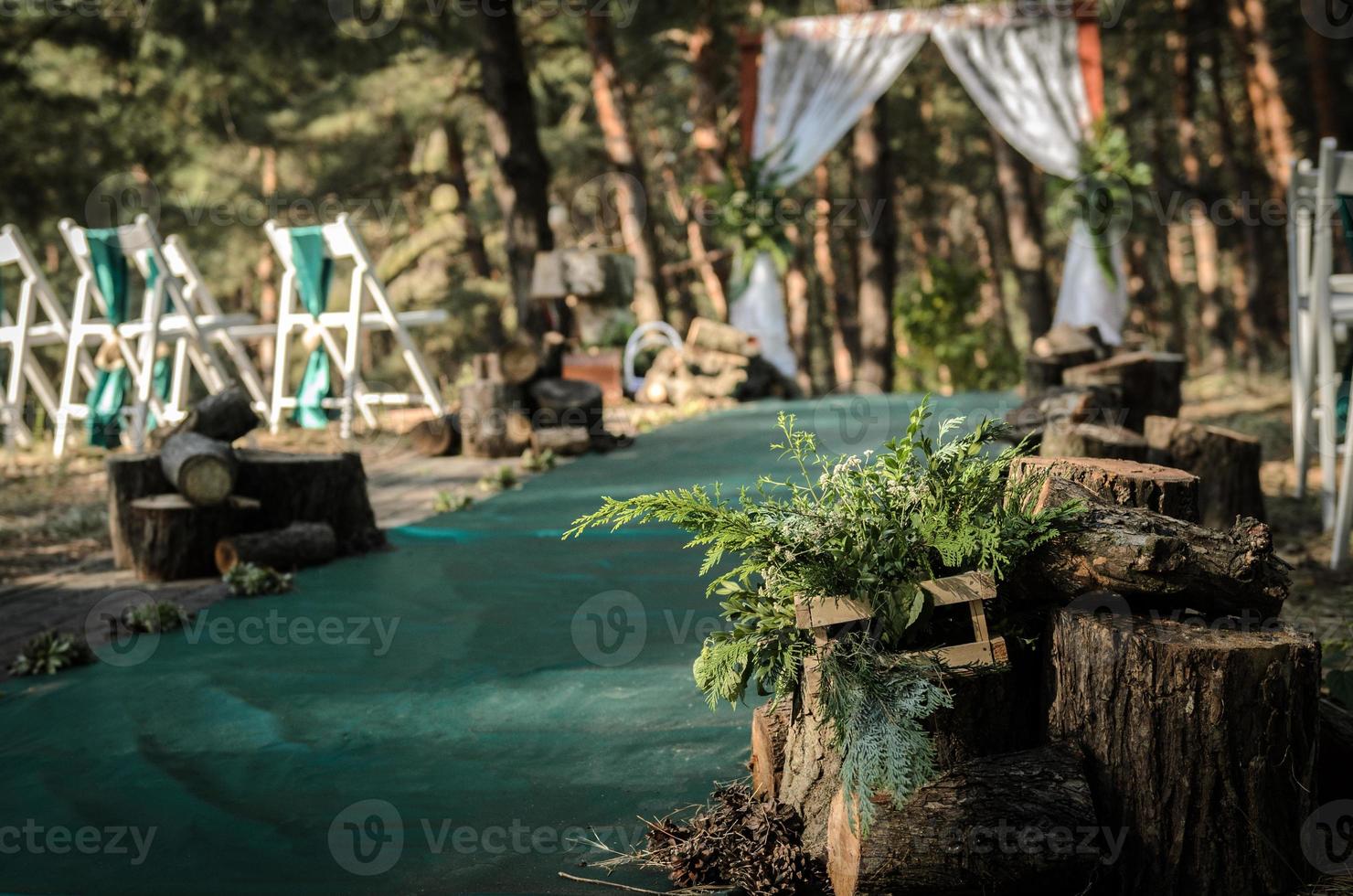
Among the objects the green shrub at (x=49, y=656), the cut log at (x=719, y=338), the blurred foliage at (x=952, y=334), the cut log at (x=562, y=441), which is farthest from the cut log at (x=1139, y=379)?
the blurred foliage at (x=952, y=334)

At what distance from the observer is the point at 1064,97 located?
1261 cm

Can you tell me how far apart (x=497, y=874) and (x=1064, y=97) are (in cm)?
1184

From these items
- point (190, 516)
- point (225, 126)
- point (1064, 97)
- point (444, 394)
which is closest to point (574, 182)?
point (225, 126)

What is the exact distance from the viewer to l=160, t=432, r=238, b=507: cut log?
187 inches

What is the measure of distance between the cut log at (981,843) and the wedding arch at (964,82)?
34.8ft

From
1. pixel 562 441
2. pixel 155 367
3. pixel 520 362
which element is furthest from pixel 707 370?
pixel 155 367

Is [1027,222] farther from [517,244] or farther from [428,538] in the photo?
[428,538]

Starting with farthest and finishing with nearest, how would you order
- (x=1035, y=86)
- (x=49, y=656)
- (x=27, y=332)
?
(x=1035, y=86)
(x=27, y=332)
(x=49, y=656)

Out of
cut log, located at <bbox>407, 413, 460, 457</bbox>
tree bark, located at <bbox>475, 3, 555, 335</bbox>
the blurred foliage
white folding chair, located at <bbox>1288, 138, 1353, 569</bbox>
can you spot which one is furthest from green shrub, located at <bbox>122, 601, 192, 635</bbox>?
the blurred foliage

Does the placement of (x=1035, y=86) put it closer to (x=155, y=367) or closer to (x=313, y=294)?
(x=313, y=294)

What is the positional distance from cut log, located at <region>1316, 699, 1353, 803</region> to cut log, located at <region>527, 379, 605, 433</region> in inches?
255

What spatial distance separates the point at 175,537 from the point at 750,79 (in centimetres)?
1004

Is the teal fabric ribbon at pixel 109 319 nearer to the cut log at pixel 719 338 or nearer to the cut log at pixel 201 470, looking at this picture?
the cut log at pixel 201 470

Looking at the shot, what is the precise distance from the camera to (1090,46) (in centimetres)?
1269
